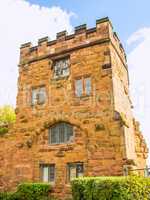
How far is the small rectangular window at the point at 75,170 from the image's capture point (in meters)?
15.0

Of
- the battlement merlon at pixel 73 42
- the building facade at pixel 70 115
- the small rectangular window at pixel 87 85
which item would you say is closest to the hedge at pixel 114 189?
the building facade at pixel 70 115

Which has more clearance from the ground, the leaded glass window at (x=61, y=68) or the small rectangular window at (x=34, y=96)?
the leaded glass window at (x=61, y=68)

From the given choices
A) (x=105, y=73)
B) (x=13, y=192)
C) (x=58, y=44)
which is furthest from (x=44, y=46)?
Answer: (x=13, y=192)

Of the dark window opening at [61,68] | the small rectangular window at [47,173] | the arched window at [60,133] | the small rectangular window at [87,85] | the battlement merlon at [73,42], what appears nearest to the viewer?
the small rectangular window at [47,173]

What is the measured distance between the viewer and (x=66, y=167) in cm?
1532

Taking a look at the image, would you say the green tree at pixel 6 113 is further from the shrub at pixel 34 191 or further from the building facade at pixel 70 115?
the shrub at pixel 34 191

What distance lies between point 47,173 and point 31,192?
1470mm

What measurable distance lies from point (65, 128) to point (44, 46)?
6.06 m

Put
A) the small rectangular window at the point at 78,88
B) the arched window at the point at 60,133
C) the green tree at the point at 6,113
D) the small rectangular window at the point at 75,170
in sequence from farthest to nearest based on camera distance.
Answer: the green tree at the point at 6,113 → the small rectangular window at the point at 78,88 → the arched window at the point at 60,133 → the small rectangular window at the point at 75,170

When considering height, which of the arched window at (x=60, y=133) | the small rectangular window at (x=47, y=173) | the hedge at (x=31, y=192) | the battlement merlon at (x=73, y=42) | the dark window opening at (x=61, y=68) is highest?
the battlement merlon at (x=73, y=42)

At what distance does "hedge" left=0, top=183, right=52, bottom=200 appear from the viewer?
1482 centimetres

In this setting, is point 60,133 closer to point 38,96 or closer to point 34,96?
point 38,96

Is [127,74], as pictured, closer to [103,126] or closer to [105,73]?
[105,73]

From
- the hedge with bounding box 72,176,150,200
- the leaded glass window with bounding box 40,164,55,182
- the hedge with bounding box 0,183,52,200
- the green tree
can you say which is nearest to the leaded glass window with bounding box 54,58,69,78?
the leaded glass window with bounding box 40,164,55,182
